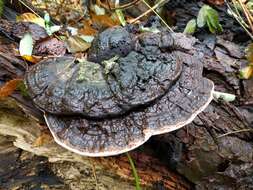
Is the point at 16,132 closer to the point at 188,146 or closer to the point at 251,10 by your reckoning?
the point at 188,146

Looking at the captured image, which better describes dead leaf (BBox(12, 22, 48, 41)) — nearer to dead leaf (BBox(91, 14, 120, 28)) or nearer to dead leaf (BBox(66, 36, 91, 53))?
dead leaf (BBox(66, 36, 91, 53))

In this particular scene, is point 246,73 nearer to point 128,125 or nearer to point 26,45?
point 128,125

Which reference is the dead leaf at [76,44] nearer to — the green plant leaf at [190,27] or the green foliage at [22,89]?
the green foliage at [22,89]

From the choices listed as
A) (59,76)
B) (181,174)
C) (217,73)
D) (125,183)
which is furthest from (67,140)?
(217,73)

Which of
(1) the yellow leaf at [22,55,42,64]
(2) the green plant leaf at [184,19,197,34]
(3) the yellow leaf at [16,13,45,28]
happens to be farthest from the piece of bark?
(2) the green plant leaf at [184,19,197,34]

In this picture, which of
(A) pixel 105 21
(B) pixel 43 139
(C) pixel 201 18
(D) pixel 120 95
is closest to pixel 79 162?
(B) pixel 43 139

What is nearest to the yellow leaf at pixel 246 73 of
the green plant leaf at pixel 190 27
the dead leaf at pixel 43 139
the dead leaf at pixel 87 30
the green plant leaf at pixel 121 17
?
the green plant leaf at pixel 190 27
